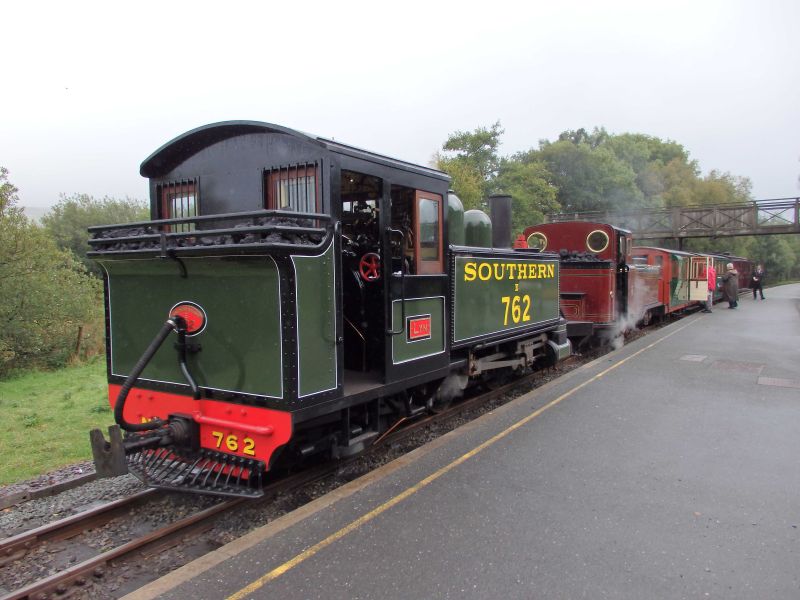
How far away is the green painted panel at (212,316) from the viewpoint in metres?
3.48

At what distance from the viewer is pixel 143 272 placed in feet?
13.3

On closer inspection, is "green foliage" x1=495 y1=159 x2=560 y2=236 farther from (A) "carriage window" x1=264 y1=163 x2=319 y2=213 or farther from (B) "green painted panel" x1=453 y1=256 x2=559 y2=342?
(A) "carriage window" x1=264 y1=163 x2=319 y2=213

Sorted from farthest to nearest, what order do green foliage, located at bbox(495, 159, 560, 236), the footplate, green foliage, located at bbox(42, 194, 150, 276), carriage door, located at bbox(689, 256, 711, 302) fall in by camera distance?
green foliage, located at bbox(42, 194, 150, 276), green foliage, located at bbox(495, 159, 560, 236), carriage door, located at bbox(689, 256, 711, 302), the footplate

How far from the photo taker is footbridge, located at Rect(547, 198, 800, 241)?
2811 centimetres

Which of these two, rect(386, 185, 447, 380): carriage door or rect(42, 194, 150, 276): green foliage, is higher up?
rect(42, 194, 150, 276): green foliage

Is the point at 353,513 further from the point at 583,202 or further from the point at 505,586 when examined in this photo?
the point at 583,202

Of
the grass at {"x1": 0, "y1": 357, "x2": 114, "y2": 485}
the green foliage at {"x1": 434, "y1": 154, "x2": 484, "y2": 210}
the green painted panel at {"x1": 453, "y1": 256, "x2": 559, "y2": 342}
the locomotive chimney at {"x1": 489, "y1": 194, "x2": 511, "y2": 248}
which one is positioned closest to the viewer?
the grass at {"x1": 0, "y1": 357, "x2": 114, "y2": 485}

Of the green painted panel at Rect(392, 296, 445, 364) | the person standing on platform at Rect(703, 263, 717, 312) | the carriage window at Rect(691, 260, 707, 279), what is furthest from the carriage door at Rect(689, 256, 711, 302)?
the green painted panel at Rect(392, 296, 445, 364)

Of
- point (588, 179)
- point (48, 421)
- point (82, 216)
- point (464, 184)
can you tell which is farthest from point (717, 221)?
point (82, 216)

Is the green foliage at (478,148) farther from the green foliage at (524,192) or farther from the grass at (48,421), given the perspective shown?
the grass at (48,421)

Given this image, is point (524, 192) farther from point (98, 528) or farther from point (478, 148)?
point (98, 528)

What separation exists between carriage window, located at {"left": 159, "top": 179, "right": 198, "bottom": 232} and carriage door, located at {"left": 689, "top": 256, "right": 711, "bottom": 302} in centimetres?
2043

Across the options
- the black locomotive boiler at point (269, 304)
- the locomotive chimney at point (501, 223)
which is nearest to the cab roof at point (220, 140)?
the black locomotive boiler at point (269, 304)

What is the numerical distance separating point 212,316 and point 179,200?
1.53 m
